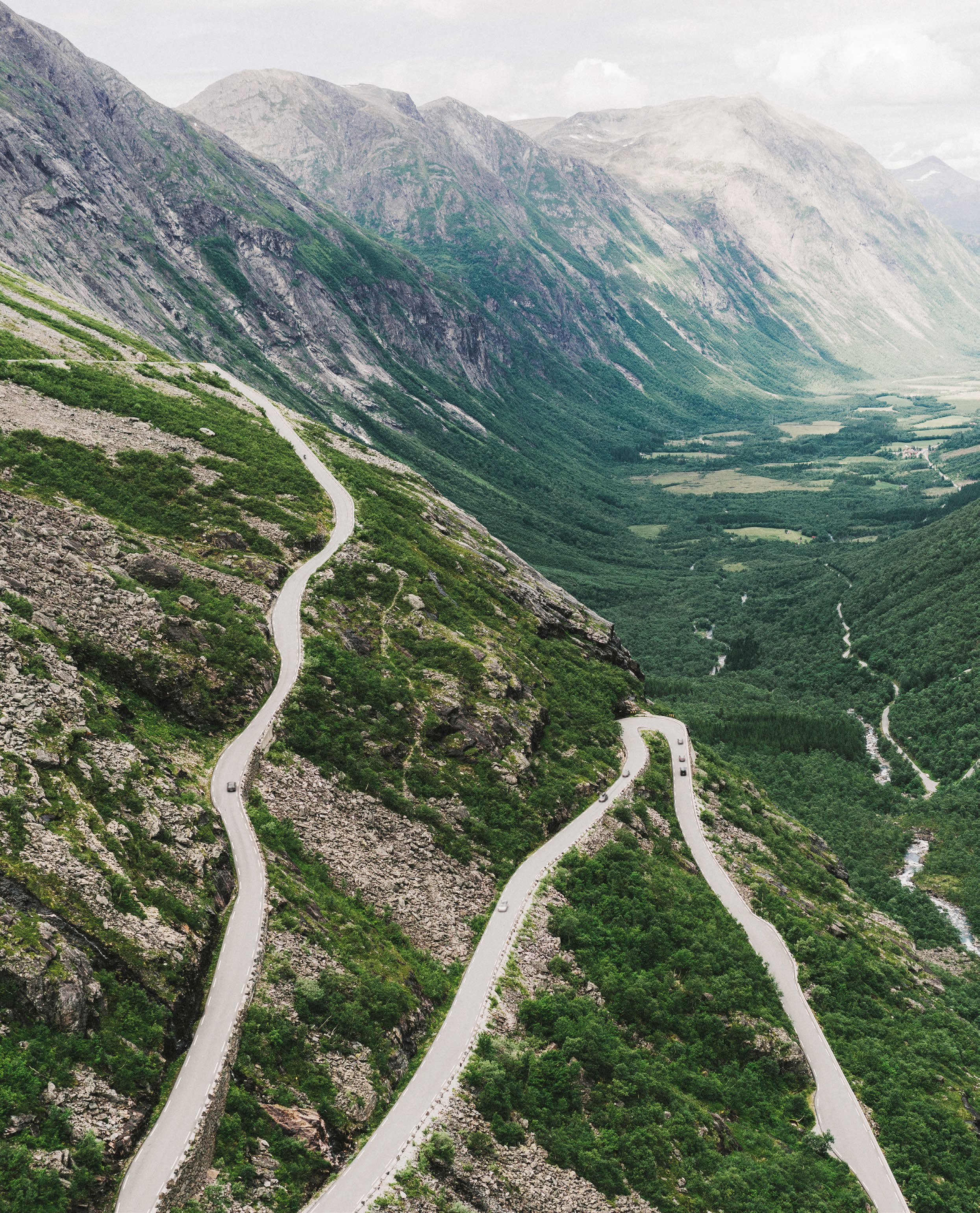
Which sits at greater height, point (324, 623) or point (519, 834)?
point (324, 623)

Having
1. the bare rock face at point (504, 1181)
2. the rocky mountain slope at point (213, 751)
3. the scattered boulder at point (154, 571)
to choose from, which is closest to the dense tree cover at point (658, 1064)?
the bare rock face at point (504, 1181)

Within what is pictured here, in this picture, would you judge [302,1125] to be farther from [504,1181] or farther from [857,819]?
[857,819]

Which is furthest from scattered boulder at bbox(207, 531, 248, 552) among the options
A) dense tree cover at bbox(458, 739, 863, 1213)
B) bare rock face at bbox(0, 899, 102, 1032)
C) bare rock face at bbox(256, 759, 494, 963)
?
bare rock face at bbox(0, 899, 102, 1032)

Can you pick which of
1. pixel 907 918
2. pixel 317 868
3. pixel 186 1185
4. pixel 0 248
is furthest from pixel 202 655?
pixel 0 248

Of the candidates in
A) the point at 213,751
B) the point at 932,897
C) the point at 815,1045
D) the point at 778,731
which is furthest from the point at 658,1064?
the point at 778,731

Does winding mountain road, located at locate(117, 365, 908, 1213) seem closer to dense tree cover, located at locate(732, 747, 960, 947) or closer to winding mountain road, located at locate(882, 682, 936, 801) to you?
dense tree cover, located at locate(732, 747, 960, 947)

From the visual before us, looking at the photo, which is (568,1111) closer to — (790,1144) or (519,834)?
(790,1144)
